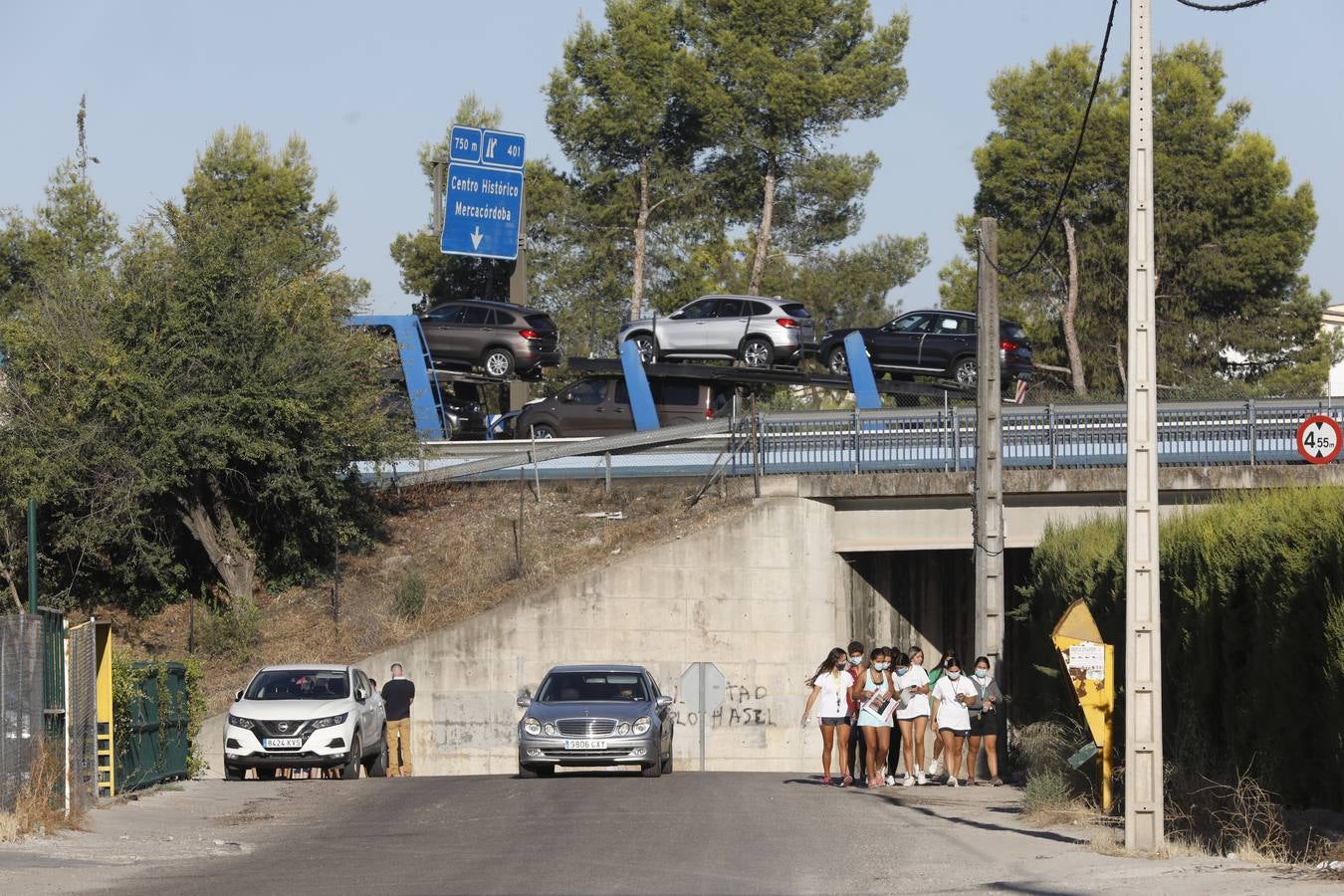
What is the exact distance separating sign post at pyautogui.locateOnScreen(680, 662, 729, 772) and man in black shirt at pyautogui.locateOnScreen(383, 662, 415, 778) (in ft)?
18.5

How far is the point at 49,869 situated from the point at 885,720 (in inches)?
413

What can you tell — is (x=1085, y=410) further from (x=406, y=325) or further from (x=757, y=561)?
(x=406, y=325)

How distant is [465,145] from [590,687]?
77.5ft

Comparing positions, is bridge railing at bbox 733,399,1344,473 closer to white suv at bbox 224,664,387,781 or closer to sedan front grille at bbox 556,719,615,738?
white suv at bbox 224,664,387,781

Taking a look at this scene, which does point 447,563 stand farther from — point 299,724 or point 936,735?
point 936,735

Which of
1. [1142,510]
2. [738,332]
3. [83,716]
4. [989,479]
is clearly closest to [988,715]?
[989,479]

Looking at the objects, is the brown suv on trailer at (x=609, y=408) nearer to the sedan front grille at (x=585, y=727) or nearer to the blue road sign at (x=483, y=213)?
the blue road sign at (x=483, y=213)

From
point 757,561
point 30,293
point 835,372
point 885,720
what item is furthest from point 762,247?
point 885,720

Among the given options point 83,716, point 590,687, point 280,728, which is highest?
point 83,716

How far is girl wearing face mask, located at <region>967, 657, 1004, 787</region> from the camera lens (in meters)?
21.2

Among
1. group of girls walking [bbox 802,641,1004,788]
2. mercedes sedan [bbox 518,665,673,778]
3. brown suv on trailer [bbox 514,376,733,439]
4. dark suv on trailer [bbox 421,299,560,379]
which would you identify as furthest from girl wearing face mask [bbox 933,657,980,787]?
dark suv on trailer [bbox 421,299,560,379]

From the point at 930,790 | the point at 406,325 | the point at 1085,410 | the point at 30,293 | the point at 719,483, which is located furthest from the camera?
the point at 30,293

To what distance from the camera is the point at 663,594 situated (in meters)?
32.4

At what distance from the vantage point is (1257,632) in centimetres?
1398
